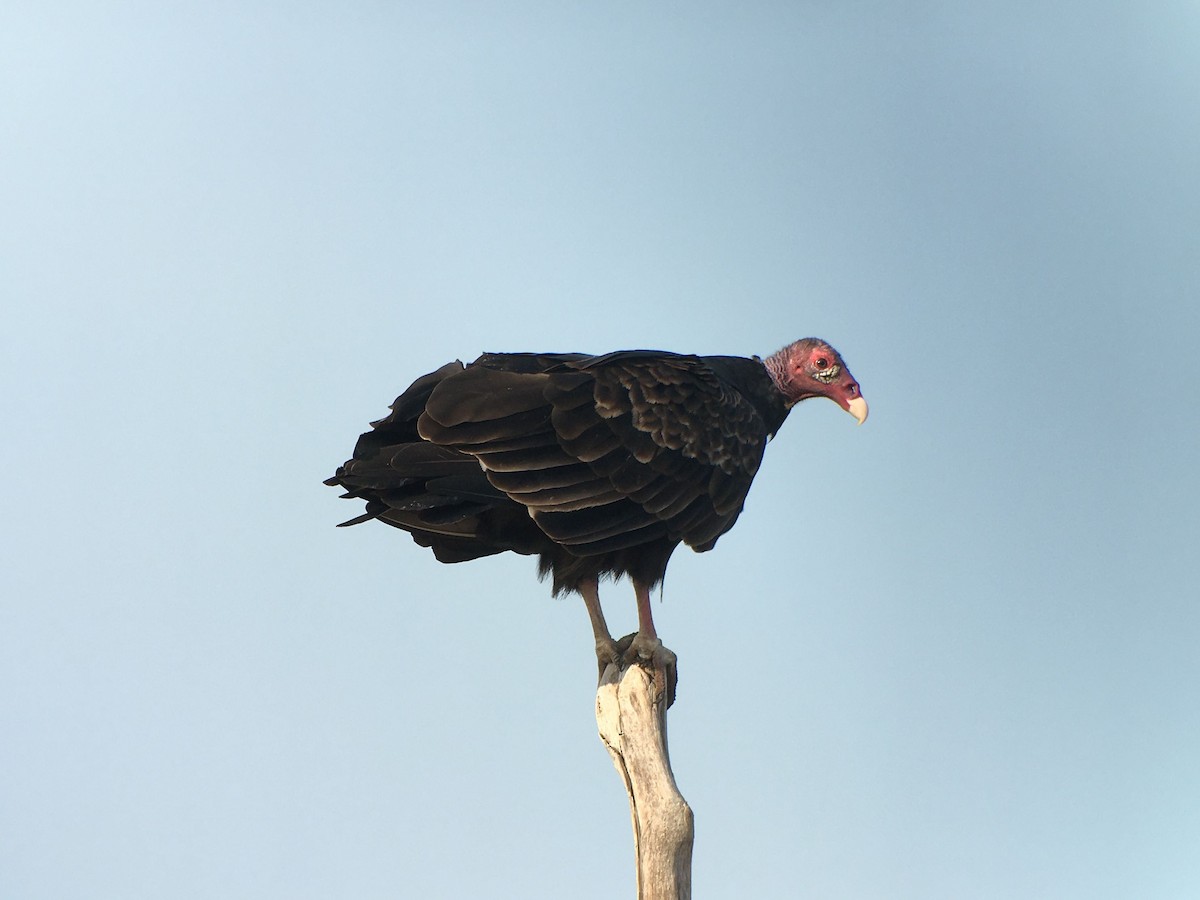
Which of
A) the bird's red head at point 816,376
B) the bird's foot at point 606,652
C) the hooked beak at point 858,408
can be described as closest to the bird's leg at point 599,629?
the bird's foot at point 606,652

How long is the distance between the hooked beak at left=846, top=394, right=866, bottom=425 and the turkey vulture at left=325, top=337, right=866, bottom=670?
606mm

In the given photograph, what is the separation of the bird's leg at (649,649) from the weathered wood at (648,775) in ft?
0.12

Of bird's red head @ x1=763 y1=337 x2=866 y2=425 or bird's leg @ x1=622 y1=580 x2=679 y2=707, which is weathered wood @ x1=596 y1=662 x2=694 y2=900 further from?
bird's red head @ x1=763 y1=337 x2=866 y2=425

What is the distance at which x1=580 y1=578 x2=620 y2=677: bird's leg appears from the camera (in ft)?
16.9

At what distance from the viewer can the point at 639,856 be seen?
4551 mm

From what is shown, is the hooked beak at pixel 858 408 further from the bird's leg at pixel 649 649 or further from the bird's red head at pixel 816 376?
the bird's leg at pixel 649 649

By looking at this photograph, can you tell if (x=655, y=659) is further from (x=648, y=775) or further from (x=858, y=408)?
(x=858, y=408)

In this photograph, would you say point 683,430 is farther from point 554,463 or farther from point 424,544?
point 424,544

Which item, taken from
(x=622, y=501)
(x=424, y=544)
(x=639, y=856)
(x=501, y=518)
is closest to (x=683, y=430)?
(x=622, y=501)

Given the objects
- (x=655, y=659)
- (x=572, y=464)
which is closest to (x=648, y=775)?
(x=655, y=659)

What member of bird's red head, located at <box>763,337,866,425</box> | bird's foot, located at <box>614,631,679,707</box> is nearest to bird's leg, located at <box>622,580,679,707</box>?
bird's foot, located at <box>614,631,679,707</box>

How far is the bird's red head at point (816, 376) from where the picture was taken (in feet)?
18.9

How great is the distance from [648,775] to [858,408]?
82.8 inches

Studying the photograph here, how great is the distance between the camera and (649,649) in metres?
4.96
